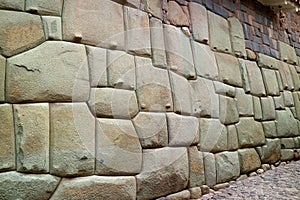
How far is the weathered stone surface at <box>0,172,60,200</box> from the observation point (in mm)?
1502

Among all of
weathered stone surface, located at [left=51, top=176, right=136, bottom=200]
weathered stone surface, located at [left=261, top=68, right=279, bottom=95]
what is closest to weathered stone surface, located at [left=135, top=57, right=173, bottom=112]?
weathered stone surface, located at [left=51, top=176, right=136, bottom=200]

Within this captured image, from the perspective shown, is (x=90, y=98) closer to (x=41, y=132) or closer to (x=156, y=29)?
(x=41, y=132)

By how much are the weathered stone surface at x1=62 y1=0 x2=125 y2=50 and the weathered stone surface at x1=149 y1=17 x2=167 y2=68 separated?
291 millimetres

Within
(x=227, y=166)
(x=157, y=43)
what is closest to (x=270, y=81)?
(x=227, y=166)

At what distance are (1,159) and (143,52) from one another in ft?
3.88

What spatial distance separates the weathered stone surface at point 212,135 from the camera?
254 centimetres

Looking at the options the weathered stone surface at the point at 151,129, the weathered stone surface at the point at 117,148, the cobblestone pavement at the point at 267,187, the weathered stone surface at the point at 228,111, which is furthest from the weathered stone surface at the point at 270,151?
the weathered stone surface at the point at 117,148

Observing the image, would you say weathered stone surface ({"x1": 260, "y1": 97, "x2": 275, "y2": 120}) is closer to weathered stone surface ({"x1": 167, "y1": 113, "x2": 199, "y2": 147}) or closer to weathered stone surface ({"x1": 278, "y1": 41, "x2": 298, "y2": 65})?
weathered stone surface ({"x1": 278, "y1": 41, "x2": 298, "y2": 65})

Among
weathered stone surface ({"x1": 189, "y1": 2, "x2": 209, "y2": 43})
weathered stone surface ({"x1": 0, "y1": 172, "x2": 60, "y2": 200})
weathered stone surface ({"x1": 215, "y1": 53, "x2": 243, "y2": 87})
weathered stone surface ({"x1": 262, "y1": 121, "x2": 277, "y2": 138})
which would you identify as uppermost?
weathered stone surface ({"x1": 189, "y1": 2, "x2": 209, "y2": 43})

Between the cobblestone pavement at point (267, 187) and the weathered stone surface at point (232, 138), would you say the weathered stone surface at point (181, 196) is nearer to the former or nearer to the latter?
the cobblestone pavement at point (267, 187)

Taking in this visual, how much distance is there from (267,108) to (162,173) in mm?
1874

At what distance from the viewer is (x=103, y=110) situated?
1883mm

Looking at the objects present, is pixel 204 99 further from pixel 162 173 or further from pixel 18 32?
pixel 18 32

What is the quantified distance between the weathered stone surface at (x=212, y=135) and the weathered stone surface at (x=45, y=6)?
142cm
